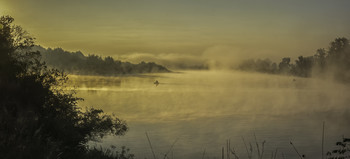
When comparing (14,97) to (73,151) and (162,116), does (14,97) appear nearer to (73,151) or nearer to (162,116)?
(73,151)

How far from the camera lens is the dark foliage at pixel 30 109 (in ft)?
38.3

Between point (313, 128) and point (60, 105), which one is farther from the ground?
point (60, 105)

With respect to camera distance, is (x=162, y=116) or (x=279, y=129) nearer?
(x=279, y=129)

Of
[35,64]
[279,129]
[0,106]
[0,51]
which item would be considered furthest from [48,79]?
[279,129]

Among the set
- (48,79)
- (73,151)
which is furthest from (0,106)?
(48,79)

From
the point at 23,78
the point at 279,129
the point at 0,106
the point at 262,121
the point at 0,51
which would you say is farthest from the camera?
the point at 262,121

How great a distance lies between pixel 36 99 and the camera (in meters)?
21.9

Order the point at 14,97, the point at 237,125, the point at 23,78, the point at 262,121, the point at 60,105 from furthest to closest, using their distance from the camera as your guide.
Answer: the point at 262,121, the point at 237,125, the point at 60,105, the point at 23,78, the point at 14,97

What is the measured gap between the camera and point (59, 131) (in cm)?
1934

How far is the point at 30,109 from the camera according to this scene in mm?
19359

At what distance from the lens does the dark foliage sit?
38.3ft

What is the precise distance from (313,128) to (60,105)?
136 metres

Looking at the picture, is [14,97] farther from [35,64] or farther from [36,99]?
[35,64]

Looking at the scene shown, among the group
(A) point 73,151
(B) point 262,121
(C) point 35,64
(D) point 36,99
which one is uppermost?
(C) point 35,64
